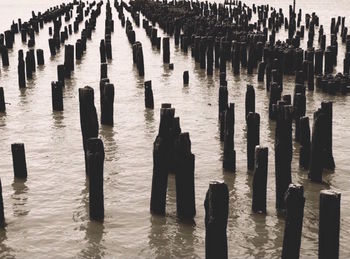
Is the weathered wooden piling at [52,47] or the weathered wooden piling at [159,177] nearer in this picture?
the weathered wooden piling at [159,177]

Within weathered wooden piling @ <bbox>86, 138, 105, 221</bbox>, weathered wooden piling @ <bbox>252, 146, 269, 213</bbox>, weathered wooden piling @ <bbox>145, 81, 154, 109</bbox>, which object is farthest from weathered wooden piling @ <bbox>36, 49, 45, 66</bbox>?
weathered wooden piling @ <bbox>252, 146, 269, 213</bbox>

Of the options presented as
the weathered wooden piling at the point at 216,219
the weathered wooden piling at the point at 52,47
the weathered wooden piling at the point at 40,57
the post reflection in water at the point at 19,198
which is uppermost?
the weathered wooden piling at the point at 52,47

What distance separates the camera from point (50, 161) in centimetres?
1066

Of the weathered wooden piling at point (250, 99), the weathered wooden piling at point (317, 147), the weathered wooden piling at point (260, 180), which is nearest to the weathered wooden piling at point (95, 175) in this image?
the weathered wooden piling at point (260, 180)

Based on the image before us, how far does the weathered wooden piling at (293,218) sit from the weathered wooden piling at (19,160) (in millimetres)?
4677

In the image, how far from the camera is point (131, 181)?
9.67 m

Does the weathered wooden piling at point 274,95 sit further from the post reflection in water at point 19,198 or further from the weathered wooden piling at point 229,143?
the post reflection in water at point 19,198

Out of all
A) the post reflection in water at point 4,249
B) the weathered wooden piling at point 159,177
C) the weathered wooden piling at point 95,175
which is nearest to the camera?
the post reflection in water at point 4,249

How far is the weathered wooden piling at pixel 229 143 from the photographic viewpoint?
9.70 m

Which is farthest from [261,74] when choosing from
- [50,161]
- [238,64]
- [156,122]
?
[50,161]

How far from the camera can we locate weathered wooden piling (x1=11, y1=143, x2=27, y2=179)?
30.4 feet

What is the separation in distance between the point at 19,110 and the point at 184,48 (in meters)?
11.3

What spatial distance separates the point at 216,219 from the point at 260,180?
6.20 feet

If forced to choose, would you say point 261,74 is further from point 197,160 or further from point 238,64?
point 197,160
